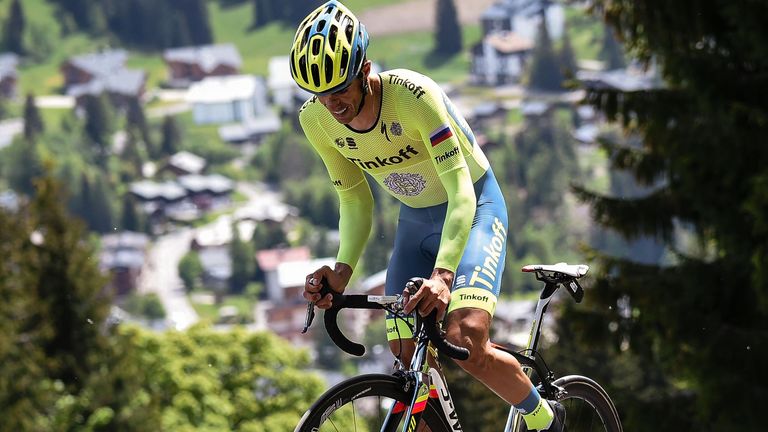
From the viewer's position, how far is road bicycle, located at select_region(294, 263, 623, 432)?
610 cm

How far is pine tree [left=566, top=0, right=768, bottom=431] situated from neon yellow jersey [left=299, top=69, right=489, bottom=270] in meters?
11.1

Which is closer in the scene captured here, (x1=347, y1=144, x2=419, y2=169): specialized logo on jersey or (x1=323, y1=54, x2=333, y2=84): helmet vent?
(x1=323, y1=54, x2=333, y2=84): helmet vent

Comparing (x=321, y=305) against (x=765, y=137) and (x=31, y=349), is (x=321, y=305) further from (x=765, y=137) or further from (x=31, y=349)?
(x=31, y=349)

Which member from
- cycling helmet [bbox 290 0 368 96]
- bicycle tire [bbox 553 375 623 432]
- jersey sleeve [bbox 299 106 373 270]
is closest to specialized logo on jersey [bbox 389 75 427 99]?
cycling helmet [bbox 290 0 368 96]

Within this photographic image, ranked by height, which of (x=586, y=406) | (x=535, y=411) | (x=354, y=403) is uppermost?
(x=354, y=403)

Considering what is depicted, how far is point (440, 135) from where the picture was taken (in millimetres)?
6668

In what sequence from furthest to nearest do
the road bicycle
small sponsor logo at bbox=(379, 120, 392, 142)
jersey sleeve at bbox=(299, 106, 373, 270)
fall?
jersey sleeve at bbox=(299, 106, 373, 270) → small sponsor logo at bbox=(379, 120, 392, 142) → the road bicycle

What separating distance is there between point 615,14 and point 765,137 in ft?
11.8

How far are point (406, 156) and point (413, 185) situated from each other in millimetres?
267

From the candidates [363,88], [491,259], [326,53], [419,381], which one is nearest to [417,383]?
[419,381]

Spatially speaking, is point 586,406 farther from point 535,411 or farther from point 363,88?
point 363,88

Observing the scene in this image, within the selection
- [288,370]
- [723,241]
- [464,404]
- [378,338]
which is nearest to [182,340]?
[288,370]

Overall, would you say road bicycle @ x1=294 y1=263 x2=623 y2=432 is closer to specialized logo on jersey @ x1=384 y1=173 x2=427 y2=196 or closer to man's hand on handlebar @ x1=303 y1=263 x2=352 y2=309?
man's hand on handlebar @ x1=303 y1=263 x2=352 y2=309

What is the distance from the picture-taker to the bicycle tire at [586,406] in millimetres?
7660
